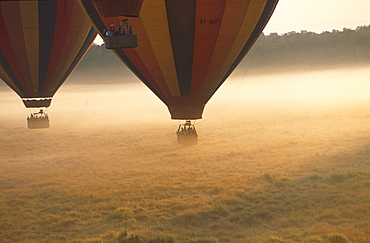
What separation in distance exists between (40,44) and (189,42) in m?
6.87

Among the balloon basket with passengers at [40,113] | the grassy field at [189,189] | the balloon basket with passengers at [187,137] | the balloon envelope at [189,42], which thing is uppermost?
the balloon envelope at [189,42]

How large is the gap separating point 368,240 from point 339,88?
86.3 m

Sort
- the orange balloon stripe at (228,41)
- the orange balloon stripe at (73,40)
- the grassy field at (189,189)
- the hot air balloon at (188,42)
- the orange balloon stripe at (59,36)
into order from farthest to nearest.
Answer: the orange balloon stripe at (73,40) < the orange balloon stripe at (59,36) < the orange balloon stripe at (228,41) < the hot air balloon at (188,42) < the grassy field at (189,189)

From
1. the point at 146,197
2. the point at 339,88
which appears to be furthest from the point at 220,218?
the point at 339,88

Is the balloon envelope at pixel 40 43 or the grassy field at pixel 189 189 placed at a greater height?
the balloon envelope at pixel 40 43

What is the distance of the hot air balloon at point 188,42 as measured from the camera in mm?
16984

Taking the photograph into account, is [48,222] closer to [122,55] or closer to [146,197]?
[146,197]

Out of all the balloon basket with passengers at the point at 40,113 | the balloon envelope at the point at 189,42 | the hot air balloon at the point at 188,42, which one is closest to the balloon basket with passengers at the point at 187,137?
the hot air balloon at the point at 188,42

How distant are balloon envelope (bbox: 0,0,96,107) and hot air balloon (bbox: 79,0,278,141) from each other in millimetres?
3348

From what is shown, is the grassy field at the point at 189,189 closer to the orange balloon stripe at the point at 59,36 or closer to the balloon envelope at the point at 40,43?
the balloon envelope at the point at 40,43

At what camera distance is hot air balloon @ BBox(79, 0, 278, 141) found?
55.7 feet

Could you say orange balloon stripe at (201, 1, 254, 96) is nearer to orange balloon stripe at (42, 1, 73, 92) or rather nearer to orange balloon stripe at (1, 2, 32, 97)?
orange balloon stripe at (42, 1, 73, 92)

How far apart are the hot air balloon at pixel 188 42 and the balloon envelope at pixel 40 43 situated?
3.35 m

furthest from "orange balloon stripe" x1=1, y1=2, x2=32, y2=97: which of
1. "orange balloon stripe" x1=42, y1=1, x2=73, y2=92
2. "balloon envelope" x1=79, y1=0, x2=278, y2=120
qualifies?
"balloon envelope" x1=79, y1=0, x2=278, y2=120
